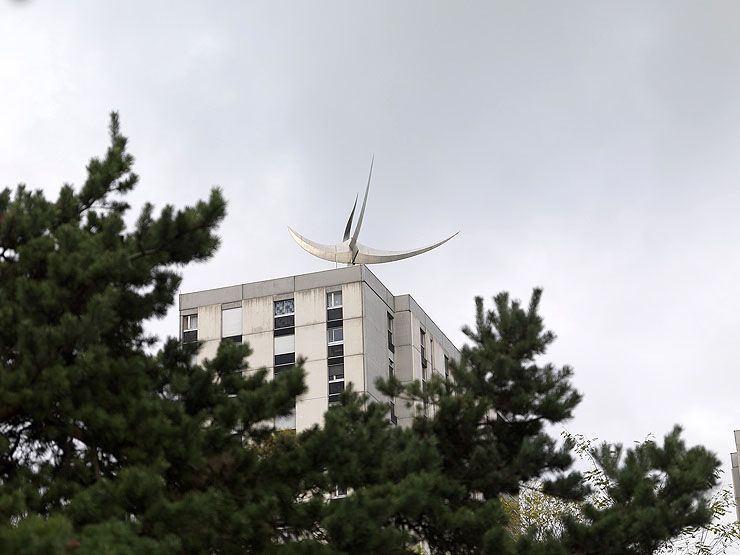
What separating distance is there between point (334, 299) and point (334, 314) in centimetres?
74

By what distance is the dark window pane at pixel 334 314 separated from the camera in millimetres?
46875

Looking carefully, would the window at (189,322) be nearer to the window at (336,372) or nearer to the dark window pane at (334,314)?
the dark window pane at (334,314)

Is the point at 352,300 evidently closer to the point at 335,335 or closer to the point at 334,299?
the point at 334,299

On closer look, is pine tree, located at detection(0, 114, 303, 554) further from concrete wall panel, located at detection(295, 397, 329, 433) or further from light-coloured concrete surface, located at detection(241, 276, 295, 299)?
light-coloured concrete surface, located at detection(241, 276, 295, 299)

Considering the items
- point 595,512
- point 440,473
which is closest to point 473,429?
point 440,473

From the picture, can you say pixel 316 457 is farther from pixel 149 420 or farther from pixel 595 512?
pixel 595 512

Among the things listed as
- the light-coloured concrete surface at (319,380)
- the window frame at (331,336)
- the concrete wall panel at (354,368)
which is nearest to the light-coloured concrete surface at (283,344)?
the light-coloured concrete surface at (319,380)

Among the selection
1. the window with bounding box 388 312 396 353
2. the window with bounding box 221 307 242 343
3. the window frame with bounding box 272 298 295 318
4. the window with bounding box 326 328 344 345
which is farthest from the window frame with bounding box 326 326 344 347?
the window with bounding box 221 307 242 343

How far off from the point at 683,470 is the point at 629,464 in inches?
22.9

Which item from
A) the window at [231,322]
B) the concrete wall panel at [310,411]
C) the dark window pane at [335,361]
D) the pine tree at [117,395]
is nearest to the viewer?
the pine tree at [117,395]

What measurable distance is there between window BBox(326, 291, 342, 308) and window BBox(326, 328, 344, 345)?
1076 mm

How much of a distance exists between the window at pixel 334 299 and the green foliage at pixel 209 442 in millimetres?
34413

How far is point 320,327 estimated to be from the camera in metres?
46.8

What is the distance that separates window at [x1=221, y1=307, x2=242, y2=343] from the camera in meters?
47.9
